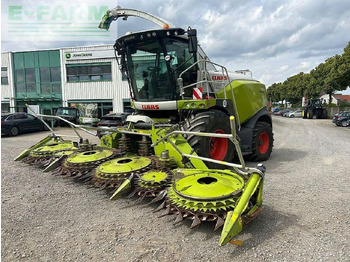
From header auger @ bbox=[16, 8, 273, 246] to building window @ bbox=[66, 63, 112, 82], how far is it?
1483cm

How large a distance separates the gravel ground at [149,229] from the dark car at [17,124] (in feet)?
35.2

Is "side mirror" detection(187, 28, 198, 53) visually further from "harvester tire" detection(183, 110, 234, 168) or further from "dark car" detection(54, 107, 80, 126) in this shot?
"dark car" detection(54, 107, 80, 126)

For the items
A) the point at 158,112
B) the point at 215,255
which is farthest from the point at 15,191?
the point at 215,255

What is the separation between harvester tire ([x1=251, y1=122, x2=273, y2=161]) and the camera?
6.54m

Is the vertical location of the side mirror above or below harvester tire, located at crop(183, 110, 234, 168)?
above

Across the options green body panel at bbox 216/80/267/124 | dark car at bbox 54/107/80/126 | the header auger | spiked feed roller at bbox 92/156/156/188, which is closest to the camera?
the header auger

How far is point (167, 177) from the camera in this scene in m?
3.52

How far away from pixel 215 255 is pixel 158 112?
4.08 meters

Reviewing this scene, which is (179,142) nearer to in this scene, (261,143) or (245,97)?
(245,97)

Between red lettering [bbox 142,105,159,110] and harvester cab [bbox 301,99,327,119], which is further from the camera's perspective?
harvester cab [bbox 301,99,327,119]

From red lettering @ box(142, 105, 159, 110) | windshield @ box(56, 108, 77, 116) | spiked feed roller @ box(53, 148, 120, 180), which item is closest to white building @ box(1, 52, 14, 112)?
windshield @ box(56, 108, 77, 116)

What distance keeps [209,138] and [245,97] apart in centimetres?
254

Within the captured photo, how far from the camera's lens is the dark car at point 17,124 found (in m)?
13.4

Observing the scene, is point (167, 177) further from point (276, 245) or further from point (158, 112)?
point (158, 112)
